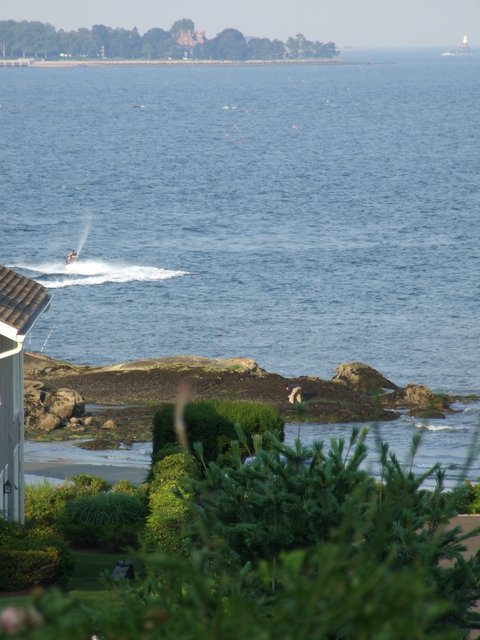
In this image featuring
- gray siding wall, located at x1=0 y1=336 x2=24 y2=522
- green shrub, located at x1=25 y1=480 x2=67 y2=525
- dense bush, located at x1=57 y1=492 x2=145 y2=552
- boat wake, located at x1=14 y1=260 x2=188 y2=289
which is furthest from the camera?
Result: boat wake, located at x1=14 y1=260 x2=188 y2=289

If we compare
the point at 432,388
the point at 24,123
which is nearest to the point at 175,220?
the point at 432,388

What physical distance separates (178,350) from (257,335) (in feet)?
13.7

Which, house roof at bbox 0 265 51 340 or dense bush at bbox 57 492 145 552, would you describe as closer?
house roof at bbox 0 265 51 340

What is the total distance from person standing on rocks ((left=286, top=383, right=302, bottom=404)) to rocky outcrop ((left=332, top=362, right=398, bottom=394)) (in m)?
1.87

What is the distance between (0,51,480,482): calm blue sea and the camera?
50969 millimetres

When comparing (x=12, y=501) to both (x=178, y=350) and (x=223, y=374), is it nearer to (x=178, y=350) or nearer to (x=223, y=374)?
(x=223, y=374)

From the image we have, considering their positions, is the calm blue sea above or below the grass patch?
below

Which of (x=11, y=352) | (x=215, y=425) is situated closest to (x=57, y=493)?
(x=215, y=425)

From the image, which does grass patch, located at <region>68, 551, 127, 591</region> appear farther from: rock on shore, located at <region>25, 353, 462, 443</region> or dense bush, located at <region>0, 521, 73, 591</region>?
rock on shore, located at <region>25, 353, 462, 443</region>

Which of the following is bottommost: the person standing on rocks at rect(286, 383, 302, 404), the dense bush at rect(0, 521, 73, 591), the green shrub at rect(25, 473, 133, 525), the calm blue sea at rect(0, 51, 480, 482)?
the calm blue sea at rect(0, 51, 480, 482)

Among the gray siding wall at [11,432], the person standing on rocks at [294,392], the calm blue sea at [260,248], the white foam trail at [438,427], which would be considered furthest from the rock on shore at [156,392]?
the gray siding wall at [11,432]

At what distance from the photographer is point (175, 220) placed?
90.4m

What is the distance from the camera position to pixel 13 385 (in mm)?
20281

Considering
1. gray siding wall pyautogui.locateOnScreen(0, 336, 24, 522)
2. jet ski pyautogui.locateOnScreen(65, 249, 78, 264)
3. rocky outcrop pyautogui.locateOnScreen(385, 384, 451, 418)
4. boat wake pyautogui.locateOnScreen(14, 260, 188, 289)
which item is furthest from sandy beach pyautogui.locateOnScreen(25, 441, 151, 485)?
jet ski pyautogui.locateOnScreen(65, 249, 78, 264)
